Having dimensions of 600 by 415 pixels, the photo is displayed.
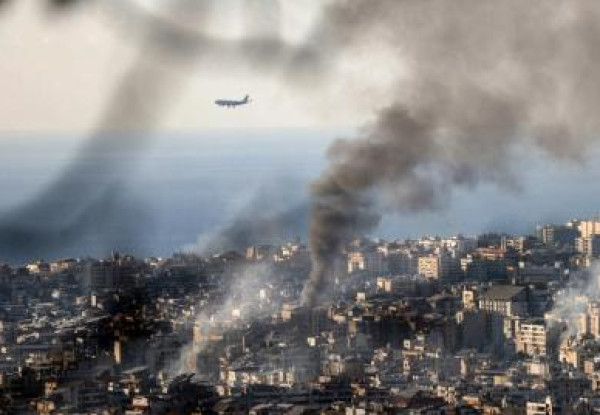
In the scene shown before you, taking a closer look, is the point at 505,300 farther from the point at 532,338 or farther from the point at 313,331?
the point at 313,331

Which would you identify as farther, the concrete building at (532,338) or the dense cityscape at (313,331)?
the concrete building at (532,338)

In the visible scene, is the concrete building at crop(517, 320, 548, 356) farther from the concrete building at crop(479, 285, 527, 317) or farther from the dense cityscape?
the concrete building at crop(479, 285, 527, 317)

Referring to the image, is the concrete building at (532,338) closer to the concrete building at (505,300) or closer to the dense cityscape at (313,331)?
the dense cityscape at (313,331)

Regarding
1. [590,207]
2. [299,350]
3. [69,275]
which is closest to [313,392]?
[299,350]


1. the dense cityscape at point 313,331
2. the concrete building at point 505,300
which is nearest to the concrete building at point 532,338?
the dense cityscape at point 313,331

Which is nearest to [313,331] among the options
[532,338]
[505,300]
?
[532,338]

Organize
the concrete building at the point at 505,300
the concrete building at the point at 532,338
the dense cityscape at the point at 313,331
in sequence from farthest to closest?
the concrete building at the point at 505,300 < the concrete building at the point at 532,338 < the dense cityscape at the point at 313,331

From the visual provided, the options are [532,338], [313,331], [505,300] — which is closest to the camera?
[313,331]

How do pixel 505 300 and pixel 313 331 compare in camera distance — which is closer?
pixel 313 331

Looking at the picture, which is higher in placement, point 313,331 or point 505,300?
point 505,300
